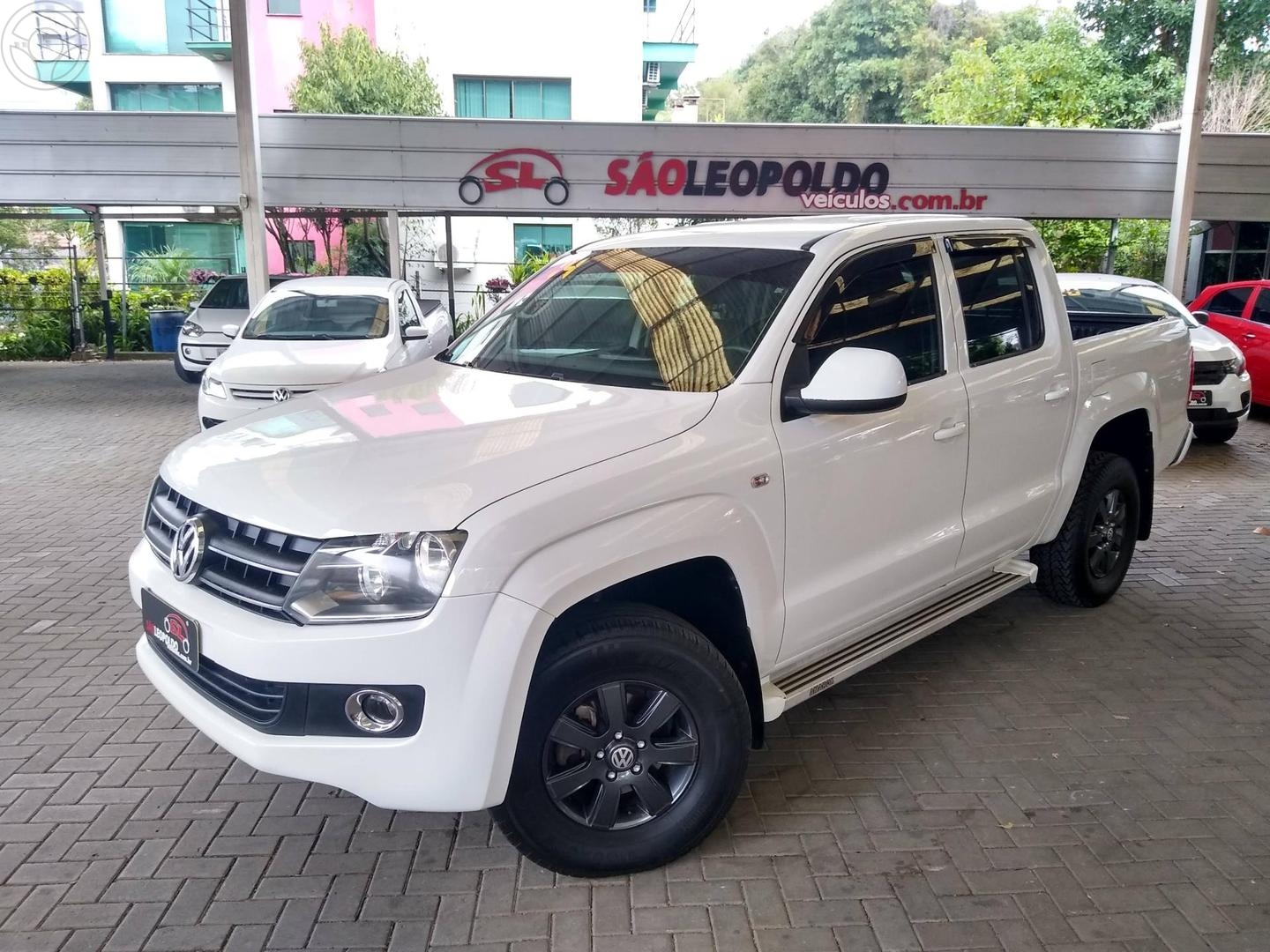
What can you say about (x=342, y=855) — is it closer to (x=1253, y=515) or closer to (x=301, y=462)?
(x=301, y=462)

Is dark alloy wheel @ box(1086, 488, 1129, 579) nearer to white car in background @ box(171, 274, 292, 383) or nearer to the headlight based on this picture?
the headlight

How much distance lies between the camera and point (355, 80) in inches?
1037

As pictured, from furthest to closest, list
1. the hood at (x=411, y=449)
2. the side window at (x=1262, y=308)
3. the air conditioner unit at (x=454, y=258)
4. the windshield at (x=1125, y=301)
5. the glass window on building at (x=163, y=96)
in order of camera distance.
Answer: the glass window on building at (x=163, y=96), the air conditioner unit at (x=454, y=258), the side window at (x=1262, y=308), the windshield at (x=1125, y=301), the hood at (x=411, y=449)

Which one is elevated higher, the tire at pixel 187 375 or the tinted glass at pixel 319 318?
the tinted glass at pixel 319 318

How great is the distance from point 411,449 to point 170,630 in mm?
916

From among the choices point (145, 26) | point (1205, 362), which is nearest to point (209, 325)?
point (1205, 362)

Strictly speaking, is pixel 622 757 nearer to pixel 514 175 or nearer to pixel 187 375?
pixel 514 175

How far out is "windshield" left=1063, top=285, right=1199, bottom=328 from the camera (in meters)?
9.41

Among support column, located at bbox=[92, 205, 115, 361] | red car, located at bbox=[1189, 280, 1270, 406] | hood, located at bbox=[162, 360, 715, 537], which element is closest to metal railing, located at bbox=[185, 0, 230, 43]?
support column, located at bbox=[92, 205, 115, 361]

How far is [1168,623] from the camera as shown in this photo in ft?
17.7

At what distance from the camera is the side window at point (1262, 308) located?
11.5 meters

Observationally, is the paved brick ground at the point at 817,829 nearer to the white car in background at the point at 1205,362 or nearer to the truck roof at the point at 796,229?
the truck roof at the point at 796,229

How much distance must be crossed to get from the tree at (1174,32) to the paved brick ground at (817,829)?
28.6 m

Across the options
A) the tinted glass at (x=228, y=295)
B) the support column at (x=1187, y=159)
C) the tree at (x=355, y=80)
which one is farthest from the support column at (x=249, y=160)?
the tree at (x=355, y=80)
